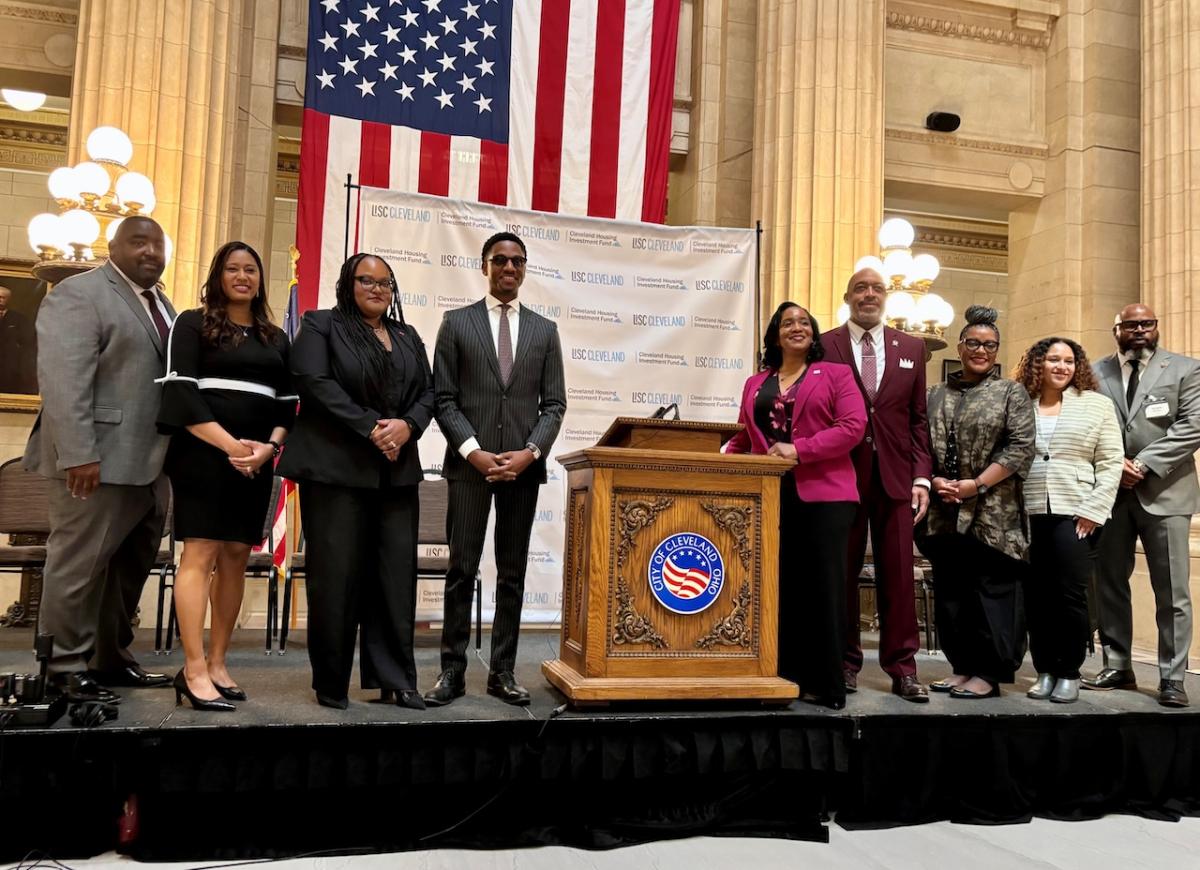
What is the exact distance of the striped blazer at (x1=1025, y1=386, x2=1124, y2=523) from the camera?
3.96m

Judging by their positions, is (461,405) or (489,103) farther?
(489,103)

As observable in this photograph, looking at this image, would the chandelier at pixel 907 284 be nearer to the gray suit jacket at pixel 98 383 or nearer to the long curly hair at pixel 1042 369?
the long curly hair at pixel 1042 369

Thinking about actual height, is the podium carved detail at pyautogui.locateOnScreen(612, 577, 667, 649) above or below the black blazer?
below

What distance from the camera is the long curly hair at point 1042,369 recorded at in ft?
13.6

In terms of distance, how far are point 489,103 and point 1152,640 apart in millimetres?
6775

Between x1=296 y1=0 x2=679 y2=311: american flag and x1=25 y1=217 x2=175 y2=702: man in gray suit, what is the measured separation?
11.5 ft

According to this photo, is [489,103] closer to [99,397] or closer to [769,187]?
[769,187]

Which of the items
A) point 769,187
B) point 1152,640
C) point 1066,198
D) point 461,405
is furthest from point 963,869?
point 1066,198

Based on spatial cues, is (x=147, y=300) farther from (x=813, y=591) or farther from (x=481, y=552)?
(x=813, y=591)

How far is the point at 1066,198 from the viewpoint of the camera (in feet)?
29.2

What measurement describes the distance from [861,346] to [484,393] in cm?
169

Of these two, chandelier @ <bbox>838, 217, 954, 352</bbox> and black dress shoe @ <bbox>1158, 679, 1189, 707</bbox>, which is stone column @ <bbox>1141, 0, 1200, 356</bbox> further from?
black dress shoe @ <bbox>1158, 679, 1189, 707</bbox>

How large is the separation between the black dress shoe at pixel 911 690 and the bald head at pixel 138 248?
11.3ft

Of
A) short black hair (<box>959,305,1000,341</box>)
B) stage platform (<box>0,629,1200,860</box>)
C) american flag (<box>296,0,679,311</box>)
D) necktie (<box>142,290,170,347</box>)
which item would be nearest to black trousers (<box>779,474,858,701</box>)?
stage platform (<box>0,629,1200,860</box>)
